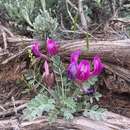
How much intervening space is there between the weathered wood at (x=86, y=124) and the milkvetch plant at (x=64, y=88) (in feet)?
0.13

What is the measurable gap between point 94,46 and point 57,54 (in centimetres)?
22

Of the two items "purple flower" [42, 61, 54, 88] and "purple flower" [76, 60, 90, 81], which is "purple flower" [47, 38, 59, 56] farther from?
"purple flower" [76, 60, 90, 81]

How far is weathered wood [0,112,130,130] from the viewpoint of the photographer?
2066 millimetres

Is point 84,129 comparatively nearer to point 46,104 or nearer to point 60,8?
point 46,104

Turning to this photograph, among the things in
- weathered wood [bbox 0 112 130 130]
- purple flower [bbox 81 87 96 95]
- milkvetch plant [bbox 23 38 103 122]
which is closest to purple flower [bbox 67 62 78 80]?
milkvetch plant [bbox 23 38 103 122]

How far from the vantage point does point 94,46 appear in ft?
7.58

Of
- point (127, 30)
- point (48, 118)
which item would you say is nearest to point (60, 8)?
point (127, 30)

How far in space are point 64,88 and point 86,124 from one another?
0.24 m

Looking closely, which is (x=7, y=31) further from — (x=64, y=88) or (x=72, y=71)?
(x=72, y=71)

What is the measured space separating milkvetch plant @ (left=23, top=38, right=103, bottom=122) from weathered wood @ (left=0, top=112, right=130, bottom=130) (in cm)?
4

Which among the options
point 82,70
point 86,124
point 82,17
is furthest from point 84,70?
point 82,17

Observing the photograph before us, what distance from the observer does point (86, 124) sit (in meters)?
2.07

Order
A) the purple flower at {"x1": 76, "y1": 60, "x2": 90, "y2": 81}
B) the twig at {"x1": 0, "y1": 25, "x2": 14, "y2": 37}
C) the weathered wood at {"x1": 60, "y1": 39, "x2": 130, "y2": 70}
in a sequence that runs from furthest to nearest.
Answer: the twig at {"x1": 0, "y1": 25, "x2": 14, "y2": 37}, the weathered wood at {"x1": 60, "y1": 39, "x2": 130, "y2": 70}, the purple flower at {"x1": 76, "y1": 60, "x2": 90, "y2": 81}

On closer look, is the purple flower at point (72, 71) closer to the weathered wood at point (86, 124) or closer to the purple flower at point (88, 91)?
the purple flower at point (88, 91)
